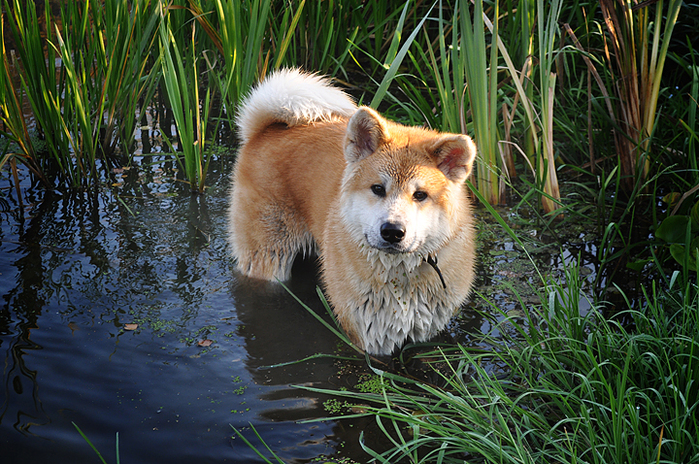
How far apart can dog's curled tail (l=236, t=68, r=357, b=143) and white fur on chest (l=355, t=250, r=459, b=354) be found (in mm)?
1193

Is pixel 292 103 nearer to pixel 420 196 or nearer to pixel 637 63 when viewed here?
pixel 420 196

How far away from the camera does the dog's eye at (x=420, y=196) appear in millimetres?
2549

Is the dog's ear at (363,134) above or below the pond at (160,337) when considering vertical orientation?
above

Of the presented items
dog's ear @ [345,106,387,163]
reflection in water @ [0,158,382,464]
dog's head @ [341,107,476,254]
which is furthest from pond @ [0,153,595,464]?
dog's ear @ [345,106,387,163]

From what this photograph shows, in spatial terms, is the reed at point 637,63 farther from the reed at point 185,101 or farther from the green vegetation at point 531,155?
the reed at point 185,101

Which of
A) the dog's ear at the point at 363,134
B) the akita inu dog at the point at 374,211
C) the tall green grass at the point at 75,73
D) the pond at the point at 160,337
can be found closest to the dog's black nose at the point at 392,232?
the akita inu dog at the point at 374,211

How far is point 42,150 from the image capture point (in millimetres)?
4574

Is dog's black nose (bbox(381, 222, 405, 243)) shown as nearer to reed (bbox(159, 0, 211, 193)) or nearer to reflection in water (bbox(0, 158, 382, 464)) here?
reflection in water (bbox(0, 158, 382, 464))

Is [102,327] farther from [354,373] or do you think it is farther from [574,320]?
[574,320]

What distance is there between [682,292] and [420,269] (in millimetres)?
1144

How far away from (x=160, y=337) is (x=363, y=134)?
1529mm

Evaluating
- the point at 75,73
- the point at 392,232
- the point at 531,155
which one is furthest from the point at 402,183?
the point at 75,73

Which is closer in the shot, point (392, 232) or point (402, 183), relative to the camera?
point (392, 232)

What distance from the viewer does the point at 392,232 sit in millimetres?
2350
